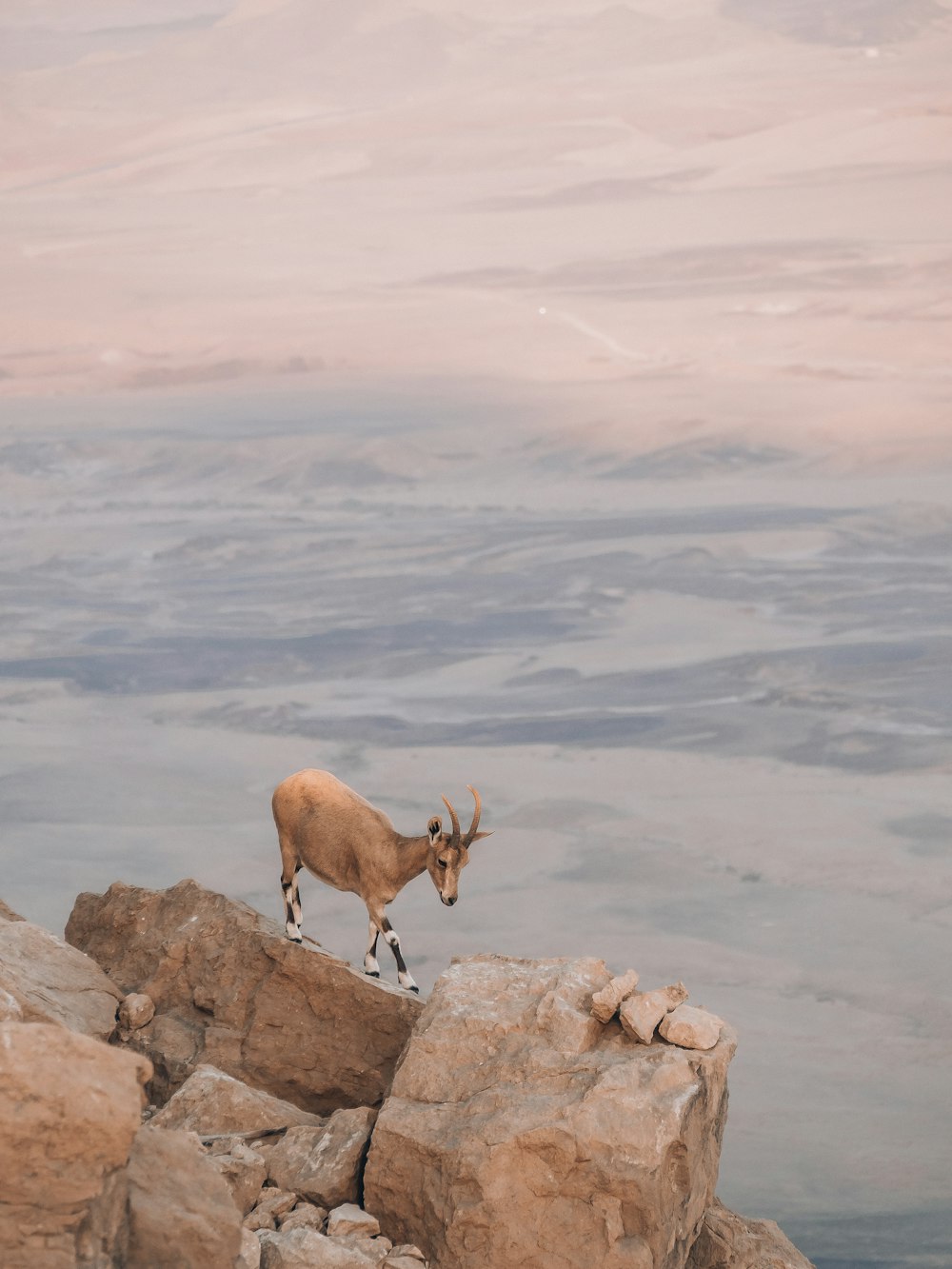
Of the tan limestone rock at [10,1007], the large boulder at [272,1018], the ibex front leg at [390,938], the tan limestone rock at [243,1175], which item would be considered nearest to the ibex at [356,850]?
the ibex front leg at [390,938]

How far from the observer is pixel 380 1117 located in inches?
449

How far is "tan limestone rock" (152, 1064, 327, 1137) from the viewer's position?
11.6m

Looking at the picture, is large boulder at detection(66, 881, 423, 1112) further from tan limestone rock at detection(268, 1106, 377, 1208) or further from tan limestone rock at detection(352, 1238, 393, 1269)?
tan limestone rock at detection(352, 1238, 393, 1269)

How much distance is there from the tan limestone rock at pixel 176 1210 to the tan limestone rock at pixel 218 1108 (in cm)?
239

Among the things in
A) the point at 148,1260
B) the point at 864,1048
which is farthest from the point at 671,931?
the point at 148,1260

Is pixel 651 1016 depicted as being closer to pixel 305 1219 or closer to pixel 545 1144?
pixel 545 1144

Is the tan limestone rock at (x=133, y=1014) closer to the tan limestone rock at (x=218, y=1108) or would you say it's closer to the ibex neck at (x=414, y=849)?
the tan limestone rock at (x=218, y=1108)

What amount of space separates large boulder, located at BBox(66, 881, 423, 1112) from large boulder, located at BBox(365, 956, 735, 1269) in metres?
1.75

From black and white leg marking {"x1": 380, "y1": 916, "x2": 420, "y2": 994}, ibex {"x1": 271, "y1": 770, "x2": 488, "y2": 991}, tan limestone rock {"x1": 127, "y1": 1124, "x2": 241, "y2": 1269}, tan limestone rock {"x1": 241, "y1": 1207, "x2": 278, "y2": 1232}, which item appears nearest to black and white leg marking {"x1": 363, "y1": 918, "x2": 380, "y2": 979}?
ibex {"x1": 271, "y1": 770, "x2": 488, "y2": 991}

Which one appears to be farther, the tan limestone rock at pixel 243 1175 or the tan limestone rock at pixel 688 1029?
the tan limestone rock at pixel 688 1029

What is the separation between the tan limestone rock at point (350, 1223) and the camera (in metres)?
10.8

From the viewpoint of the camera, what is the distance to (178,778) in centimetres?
5438

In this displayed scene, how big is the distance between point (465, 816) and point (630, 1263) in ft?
131

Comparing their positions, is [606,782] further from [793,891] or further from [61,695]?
[61,695]
